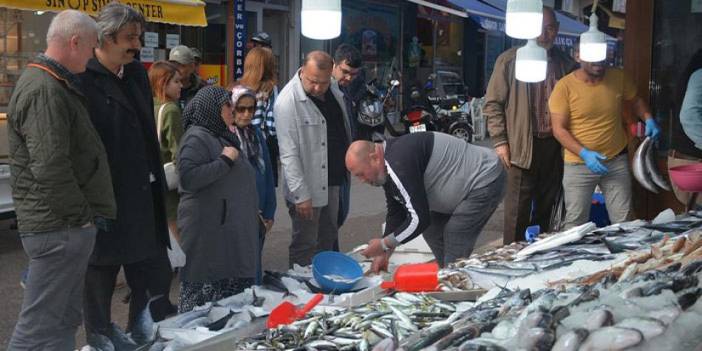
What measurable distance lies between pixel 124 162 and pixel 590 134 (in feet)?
12.4

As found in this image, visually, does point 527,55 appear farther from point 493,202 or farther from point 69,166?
point 69,166

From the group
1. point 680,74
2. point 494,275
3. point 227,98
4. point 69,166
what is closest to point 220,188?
point 227,98

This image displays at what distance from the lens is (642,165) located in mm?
7176

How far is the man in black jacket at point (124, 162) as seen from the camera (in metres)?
4.42

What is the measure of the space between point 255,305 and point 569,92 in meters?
3.48

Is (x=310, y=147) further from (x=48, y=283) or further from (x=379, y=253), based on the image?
(x=48, y=283)

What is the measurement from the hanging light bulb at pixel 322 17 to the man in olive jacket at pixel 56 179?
41.5 inches

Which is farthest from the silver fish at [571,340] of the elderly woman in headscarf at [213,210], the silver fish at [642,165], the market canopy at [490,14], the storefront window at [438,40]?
the storefront window at [438,40]

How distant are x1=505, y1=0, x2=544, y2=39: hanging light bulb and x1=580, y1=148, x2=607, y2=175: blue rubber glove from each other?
1399 millimetres

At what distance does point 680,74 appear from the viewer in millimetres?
7512

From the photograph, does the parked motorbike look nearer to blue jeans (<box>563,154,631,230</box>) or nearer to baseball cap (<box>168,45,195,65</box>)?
baseball cap (<box>168,45,195,65</box>)

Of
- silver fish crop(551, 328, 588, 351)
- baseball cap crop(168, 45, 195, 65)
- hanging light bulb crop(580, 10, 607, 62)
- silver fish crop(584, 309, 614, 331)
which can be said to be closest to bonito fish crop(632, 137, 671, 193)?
hanging light bulb crop(580, 10, 607, 62)

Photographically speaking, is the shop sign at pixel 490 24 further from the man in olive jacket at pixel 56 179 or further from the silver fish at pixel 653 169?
the man in olive jacket at pixel 56 179

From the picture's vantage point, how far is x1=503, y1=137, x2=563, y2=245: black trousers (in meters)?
7.38
